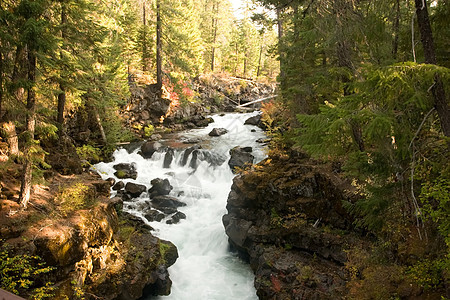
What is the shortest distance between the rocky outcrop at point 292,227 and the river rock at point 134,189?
18.2 feet

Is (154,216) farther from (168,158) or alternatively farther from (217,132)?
(217,132)

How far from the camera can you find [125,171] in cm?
1769

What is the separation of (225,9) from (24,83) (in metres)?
42.6

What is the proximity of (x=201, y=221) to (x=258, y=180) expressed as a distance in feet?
13.9

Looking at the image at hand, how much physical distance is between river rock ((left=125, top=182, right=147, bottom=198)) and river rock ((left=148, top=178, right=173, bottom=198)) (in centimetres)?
57

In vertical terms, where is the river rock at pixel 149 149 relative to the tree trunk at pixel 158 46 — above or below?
below

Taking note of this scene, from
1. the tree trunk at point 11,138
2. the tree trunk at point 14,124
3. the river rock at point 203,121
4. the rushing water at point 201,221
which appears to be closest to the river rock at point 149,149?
the rushing water at point 201,221

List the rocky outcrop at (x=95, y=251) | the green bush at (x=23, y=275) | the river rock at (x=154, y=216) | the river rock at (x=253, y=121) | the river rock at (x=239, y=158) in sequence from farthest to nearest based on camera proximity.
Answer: the river rock at (x=253, y=121) < the river rock at (x=239, y=158) < the river rock at (x=154, y=216) < the rocky outcrop at (x=95, y=251) < the green bush at (x=23, y=275)

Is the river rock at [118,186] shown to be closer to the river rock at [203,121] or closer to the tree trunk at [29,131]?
the tree trunk at [29,131]

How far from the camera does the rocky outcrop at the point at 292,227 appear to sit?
9164 mm

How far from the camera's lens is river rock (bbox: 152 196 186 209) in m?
15.2

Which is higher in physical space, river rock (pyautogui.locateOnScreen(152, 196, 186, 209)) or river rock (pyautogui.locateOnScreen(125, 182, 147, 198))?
river rock (pyautogui.locateOnScreen(125, 182, 147, 198))

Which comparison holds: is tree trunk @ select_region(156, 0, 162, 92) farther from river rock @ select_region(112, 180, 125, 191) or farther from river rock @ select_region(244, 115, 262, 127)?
river rock @ select_region(112, 180, 125, 191)

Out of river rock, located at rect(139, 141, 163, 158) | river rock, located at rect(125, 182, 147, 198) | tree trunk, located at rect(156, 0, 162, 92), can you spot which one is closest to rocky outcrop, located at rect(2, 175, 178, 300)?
river rock, located at rect(125, 182, 147, 198)
